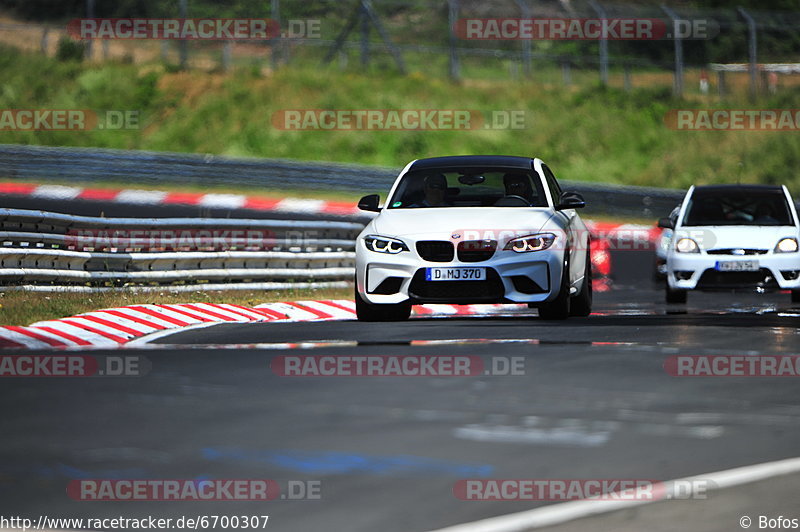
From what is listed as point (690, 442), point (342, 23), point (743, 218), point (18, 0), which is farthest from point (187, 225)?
point (18, 0)

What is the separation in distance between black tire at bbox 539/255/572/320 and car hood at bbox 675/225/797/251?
11.7ft

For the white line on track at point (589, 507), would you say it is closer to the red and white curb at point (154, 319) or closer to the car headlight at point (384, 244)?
the car headlight at point (384, 244)

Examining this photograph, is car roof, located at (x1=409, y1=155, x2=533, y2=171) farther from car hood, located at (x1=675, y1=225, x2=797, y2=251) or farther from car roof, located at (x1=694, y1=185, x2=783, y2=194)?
car roof, located at (x1=694, y1=185, x2=783, y2=194)

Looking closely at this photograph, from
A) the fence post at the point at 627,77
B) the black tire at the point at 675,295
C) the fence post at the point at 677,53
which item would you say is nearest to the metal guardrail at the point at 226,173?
the fence post at the point at 677,53

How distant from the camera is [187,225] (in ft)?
57.3

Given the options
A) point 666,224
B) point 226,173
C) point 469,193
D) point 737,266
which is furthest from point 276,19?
point 469,193

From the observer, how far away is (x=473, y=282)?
41.5 ft

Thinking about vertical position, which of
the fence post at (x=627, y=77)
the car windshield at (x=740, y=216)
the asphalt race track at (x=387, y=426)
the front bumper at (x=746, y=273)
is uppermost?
the fence post at (x=627, y=77)

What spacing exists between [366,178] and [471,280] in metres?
19.3

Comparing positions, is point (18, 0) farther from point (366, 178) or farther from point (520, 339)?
point (520, 339)

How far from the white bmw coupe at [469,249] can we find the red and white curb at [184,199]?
49.5ft

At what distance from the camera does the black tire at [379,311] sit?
43.6 ft

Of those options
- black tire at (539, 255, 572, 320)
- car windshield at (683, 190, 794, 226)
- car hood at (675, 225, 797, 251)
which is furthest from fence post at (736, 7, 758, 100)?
black tire at (539, 255, 572, 320)

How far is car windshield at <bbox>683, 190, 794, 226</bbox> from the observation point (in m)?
17.1
